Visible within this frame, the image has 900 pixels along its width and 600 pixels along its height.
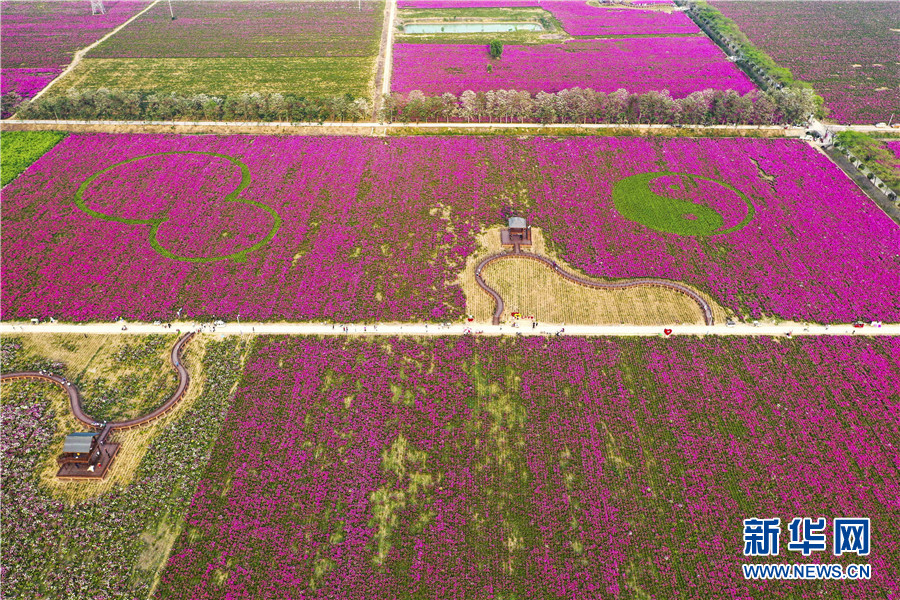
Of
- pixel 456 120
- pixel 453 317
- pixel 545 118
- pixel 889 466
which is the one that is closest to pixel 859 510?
pixel 889 466

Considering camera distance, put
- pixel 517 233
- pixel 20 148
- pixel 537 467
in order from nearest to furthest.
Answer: pixel 537 467
pixel 517 233
pixel 20 148

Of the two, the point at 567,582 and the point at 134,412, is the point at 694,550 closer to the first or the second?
the point at 567,582

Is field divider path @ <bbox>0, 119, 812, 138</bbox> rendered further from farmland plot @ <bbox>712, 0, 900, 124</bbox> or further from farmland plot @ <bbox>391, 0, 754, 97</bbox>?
farmland plot @ <bbox>391, 0, 754, 97</bbox>

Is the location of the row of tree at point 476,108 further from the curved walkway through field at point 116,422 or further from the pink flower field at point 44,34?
the curved walkway through field at point 116,422

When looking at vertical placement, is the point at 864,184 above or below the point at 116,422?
above

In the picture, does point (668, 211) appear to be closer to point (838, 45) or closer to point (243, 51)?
point (838, 45)

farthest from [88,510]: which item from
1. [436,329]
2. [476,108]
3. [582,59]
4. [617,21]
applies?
[617,21]

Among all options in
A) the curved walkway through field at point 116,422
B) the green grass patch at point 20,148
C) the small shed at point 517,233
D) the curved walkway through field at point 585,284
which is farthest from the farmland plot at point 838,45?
the green grass patch at point 20,148
